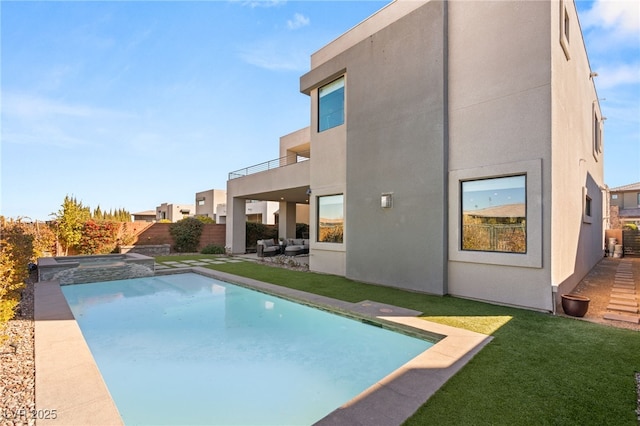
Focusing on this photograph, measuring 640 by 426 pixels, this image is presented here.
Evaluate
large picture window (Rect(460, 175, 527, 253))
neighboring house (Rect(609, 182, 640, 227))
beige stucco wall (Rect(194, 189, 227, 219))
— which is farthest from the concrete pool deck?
beige stucco wall (Rect(194, 189, 227, 219))

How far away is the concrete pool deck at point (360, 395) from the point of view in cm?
298

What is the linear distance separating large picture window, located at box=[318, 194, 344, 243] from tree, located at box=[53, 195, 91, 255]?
A: 14.9 m

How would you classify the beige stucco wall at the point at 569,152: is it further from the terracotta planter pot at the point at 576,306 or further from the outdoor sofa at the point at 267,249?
the outdoor sofa at the point at 267,249

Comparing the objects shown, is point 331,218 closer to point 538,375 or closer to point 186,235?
point 538,375

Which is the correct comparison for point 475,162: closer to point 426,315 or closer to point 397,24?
point 426,315

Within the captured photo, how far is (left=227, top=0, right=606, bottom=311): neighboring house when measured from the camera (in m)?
6.75

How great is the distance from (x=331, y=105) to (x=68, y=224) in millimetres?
16272

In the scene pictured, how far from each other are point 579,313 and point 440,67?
669 centimetres

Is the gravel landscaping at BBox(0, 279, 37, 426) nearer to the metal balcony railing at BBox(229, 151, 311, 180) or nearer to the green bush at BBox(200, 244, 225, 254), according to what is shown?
the metal balcony railing at BBox(229, 151, 311, 180)

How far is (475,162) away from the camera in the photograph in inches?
301

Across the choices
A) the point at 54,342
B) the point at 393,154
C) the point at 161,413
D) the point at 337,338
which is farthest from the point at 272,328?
the point at 393,154

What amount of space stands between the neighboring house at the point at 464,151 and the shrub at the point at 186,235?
536 inches

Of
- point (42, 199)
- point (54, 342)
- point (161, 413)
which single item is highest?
point (42, 199)

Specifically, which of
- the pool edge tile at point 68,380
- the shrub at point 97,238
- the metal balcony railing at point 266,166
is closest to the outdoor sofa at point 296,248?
the metal balcony railing at point 266,166
